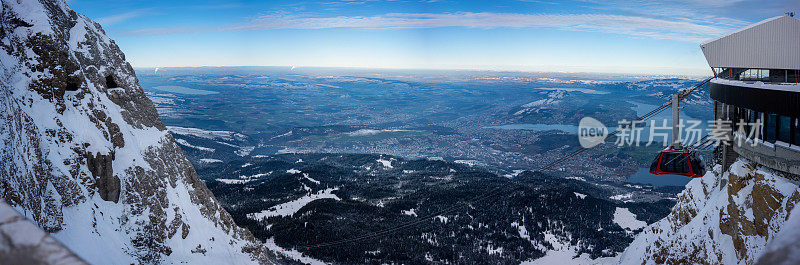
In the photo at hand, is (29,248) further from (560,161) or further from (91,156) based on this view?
(560,161)

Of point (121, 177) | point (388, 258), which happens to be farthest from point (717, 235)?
point (388, 258)

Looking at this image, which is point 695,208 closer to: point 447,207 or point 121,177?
point 121,177

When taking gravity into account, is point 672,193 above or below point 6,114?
below

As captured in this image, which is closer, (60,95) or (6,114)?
(6,114)

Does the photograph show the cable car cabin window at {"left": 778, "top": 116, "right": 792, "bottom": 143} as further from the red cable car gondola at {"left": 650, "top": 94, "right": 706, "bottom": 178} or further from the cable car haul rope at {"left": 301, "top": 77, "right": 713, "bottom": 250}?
Result: the red cable car gondola at {"left": 650, "top": 94, "right": 706, "bottom": 178}

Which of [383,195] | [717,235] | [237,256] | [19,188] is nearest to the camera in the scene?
[19,188]

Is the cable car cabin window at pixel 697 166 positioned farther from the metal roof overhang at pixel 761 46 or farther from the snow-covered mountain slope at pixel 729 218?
the metal roof overhang at pixel 761 46
